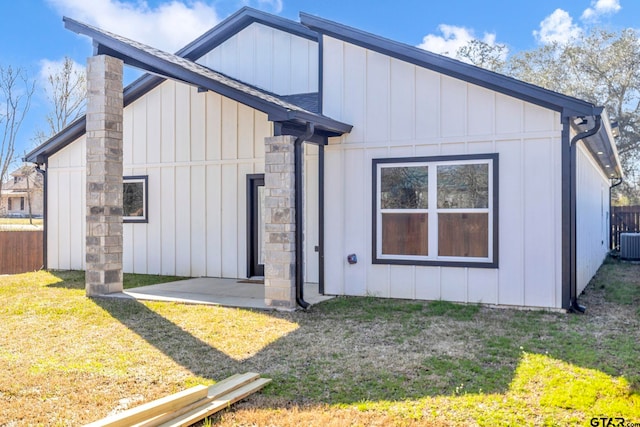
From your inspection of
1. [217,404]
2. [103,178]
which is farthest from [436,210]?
[103,178]

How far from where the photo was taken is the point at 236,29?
1022cm

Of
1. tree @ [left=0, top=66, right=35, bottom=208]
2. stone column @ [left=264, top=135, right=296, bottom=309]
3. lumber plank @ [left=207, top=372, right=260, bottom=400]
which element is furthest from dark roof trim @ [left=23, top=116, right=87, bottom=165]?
tree @ [left=0, top=66, right=35, bottom=208]

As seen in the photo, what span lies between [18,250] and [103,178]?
6850 mm

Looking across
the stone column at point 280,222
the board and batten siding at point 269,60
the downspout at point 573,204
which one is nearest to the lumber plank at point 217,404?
the stone column at point 280,222

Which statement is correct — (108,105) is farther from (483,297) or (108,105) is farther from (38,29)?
(38,29)

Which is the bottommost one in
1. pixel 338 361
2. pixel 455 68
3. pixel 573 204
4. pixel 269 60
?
pixel 338 361

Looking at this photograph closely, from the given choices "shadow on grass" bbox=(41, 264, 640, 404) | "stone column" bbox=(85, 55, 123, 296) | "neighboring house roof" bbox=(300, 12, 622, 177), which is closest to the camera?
Result: "shadow on grass" bbox=(41, 264, 640, 404)

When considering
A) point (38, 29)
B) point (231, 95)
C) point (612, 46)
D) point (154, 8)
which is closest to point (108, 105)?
point (231, 95)

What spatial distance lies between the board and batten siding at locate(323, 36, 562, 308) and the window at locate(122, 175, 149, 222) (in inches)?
174

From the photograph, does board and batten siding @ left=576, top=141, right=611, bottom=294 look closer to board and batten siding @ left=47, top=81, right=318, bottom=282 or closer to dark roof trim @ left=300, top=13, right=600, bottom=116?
dark roof trim @ left=300, top=13, right=600, bottom=116

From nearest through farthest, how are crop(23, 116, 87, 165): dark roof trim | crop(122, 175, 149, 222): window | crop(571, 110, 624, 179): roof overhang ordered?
crop(571, 110, 624, 179): roof overhang < crop(122, 175, 149, 222): window < crop(23, 116, 87, 165): dark roof trim

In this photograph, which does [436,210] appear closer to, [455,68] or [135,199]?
[455,68]

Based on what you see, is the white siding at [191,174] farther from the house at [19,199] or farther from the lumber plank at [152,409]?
the house at [19,199]

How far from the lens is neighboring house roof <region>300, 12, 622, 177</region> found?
6344 millimetres
